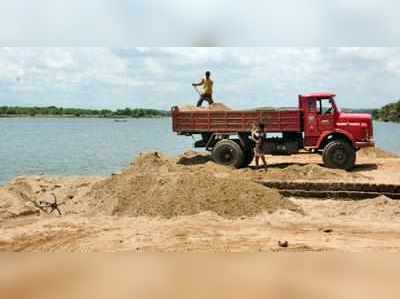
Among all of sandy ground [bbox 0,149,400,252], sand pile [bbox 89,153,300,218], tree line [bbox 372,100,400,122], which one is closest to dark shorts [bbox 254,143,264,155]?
sandy ground [bbox 0,149,400,252]

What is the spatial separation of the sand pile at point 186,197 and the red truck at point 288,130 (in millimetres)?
4729

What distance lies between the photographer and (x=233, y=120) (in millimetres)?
17797

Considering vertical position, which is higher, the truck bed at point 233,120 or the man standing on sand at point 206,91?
the man standing on sand at point 206,91

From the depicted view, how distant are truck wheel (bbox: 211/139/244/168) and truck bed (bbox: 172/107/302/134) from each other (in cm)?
41

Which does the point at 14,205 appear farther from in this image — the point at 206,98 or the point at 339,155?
the point at 339,155

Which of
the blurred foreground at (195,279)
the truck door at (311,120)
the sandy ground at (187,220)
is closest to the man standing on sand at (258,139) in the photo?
the truck door at (311,120)

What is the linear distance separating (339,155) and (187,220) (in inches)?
302

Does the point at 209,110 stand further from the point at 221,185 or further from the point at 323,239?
the point at 323,239

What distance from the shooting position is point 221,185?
40.5 ft

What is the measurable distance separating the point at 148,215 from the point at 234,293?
6.50 meters

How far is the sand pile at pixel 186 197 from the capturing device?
11664 mm

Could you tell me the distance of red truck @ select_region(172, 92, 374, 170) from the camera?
17.2 meters

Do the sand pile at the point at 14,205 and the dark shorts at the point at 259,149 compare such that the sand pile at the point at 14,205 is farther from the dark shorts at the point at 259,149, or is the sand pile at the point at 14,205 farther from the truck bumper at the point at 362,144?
the truck bumper at the point at 362,144

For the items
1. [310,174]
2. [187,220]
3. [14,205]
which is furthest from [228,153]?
[187,220]
